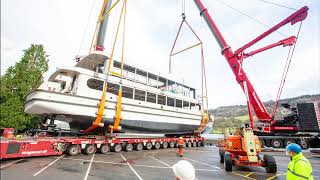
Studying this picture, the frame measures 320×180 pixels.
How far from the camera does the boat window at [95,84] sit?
14.4 metres

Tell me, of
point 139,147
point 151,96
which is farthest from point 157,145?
point 151,96

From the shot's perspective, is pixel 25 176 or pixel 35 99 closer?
pixel 25 176

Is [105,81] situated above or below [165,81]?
below

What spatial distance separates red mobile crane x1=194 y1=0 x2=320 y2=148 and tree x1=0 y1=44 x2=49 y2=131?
17249 mm

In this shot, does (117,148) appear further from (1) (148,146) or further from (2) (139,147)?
(1) (148,146)

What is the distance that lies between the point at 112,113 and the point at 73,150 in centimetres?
379

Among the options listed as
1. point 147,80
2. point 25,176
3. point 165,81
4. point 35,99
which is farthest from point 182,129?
point 25,176

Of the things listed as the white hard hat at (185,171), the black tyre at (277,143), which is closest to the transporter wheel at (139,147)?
the black tyre at (277,143)

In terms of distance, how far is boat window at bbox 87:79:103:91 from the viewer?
1438cm

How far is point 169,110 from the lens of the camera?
62.4ft

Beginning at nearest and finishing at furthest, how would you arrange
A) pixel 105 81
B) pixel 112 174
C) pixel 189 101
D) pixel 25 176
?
pixel 25 176, pixel 112 174, pixel 105 81, pixel 189 101

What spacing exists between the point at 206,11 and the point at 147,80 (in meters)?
9.35

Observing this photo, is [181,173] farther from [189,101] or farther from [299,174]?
[189,101]

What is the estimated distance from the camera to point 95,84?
581 inches
